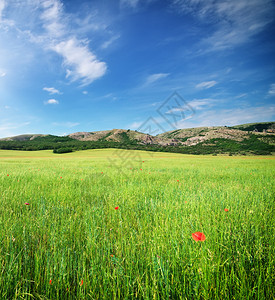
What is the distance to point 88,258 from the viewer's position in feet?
5.09

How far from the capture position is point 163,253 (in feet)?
5.07

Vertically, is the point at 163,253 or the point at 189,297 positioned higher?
the point at 163,253

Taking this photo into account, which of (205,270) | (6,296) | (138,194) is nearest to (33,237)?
(6,296)

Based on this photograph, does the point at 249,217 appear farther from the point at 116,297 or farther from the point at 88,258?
the point at 88,258

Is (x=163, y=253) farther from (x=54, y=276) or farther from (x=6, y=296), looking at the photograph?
(x=6, y=296)

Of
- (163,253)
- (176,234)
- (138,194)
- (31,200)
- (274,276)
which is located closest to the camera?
(274,276)

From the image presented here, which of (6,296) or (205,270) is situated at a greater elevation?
(205,270)

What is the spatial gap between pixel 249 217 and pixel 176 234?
1.34 m

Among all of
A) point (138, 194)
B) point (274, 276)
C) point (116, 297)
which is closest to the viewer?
point (116, 297)

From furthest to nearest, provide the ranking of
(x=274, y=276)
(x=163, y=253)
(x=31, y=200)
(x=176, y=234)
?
(x=31, y=200) → (x=176, y=234) → (x=163, y=253) → (x=274, y=276)

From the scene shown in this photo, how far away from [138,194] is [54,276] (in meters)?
2.75

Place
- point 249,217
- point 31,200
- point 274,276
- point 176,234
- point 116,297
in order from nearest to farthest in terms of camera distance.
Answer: point 116,297, point 274,276, point 176,234, point 249,217, point 31,200

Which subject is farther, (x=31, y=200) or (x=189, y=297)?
(x=31, y=200)

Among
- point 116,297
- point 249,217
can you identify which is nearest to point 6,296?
point 116,297
